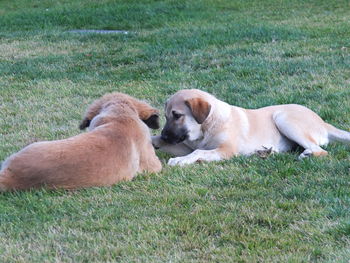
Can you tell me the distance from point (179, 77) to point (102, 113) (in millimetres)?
4206

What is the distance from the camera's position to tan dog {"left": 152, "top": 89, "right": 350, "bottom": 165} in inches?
257

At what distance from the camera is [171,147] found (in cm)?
679

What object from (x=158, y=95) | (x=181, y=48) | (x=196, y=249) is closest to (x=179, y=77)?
(x=158, y=95)

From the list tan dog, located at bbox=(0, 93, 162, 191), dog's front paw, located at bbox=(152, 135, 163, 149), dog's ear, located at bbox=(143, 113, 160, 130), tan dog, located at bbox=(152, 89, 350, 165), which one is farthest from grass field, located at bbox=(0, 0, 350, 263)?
dog's front paw, located at bbox=(152, 135, 163, 149)

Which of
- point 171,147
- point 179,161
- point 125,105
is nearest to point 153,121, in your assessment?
point 125,105

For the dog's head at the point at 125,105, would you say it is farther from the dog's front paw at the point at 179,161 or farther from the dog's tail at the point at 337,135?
the dog's tail at the point at 337,135

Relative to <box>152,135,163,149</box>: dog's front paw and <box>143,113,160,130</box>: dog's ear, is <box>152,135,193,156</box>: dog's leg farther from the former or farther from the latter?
<box>143,113,160,130</box>: dog's ear

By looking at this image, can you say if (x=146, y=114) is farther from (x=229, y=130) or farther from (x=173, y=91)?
(x=173, y=91)

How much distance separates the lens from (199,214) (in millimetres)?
4934

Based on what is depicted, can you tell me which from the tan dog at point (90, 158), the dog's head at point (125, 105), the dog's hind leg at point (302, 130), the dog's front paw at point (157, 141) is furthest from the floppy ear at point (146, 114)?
the dog's hind leg at point (302, 130)

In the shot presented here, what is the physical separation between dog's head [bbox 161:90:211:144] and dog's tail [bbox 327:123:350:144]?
1226mm

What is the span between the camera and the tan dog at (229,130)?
21.4ft

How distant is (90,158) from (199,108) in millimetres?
1594

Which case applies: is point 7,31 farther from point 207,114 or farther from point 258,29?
point 207,114
